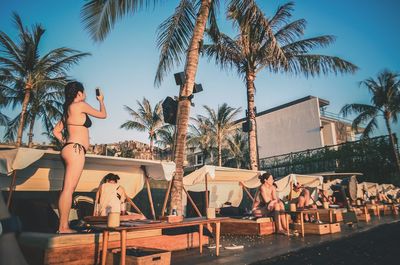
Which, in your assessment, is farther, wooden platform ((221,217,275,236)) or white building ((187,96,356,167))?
Answer: white building ((187,96,356,167))

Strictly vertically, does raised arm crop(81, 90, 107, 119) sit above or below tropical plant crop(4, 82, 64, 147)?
below

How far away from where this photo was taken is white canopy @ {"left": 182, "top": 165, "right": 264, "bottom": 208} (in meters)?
8.48

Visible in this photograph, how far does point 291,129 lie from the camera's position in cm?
2897

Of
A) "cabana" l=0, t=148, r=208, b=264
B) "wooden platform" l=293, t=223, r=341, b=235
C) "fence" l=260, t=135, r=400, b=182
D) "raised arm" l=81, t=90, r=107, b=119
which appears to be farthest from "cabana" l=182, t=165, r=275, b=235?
"fence" l=260, t=135, r=400, b=182

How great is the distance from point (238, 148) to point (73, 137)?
3108 centimetres

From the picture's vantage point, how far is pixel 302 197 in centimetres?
851

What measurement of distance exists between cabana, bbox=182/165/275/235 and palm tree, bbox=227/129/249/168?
2072 cm

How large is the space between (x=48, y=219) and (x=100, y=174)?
145 centimetres

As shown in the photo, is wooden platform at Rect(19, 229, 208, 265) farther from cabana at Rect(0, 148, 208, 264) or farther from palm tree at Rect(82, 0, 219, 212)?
palm tree at Rect(82, 0, 219, 212)

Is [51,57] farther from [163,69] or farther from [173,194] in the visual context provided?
[173,194]

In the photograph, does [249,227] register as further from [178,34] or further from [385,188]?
[385,188]


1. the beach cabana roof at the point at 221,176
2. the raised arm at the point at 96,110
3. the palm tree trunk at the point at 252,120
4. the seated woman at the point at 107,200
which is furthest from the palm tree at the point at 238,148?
the raised arm at the point at 96,110

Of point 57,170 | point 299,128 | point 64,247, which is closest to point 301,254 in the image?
point 64,247

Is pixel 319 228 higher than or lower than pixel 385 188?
lower
